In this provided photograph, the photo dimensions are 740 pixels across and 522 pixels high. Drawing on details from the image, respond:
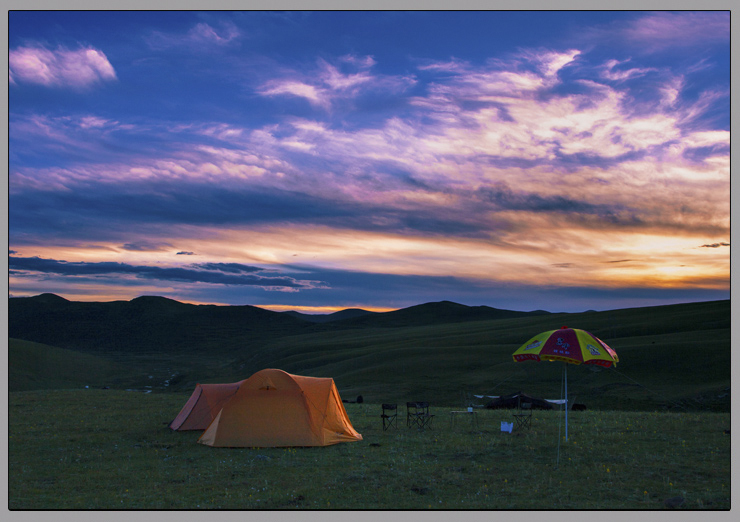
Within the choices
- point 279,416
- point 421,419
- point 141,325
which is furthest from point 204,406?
point 141,325

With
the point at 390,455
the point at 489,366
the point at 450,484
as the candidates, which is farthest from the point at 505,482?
the point at 489,366

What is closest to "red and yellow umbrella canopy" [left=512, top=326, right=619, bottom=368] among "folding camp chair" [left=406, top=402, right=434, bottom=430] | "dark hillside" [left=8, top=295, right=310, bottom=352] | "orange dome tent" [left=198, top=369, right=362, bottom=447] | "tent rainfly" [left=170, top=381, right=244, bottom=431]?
"folding camp chair" [left=406, top=402, right=434, bottom=430]

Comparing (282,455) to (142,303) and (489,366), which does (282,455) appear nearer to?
(489,366)

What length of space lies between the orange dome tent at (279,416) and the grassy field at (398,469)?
0.60 m

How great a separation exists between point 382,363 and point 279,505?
45.3 m

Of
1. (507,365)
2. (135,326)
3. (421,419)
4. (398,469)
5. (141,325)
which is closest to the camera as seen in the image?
(398,469)

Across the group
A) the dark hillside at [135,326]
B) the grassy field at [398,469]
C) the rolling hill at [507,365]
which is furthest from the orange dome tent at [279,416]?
the dark hillside at [135,326]

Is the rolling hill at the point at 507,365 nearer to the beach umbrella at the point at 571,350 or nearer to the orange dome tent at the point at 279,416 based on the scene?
the orange dome tent at the point at 279,416

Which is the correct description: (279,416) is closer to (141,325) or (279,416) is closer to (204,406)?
(204,406)

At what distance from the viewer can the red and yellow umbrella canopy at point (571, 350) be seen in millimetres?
15742

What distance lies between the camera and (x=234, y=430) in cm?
1886

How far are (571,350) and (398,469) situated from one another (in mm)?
5912

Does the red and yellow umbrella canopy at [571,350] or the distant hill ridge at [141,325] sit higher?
the red and yellow umbrella canopy at [571,350]

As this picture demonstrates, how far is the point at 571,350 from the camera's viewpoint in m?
15.8
